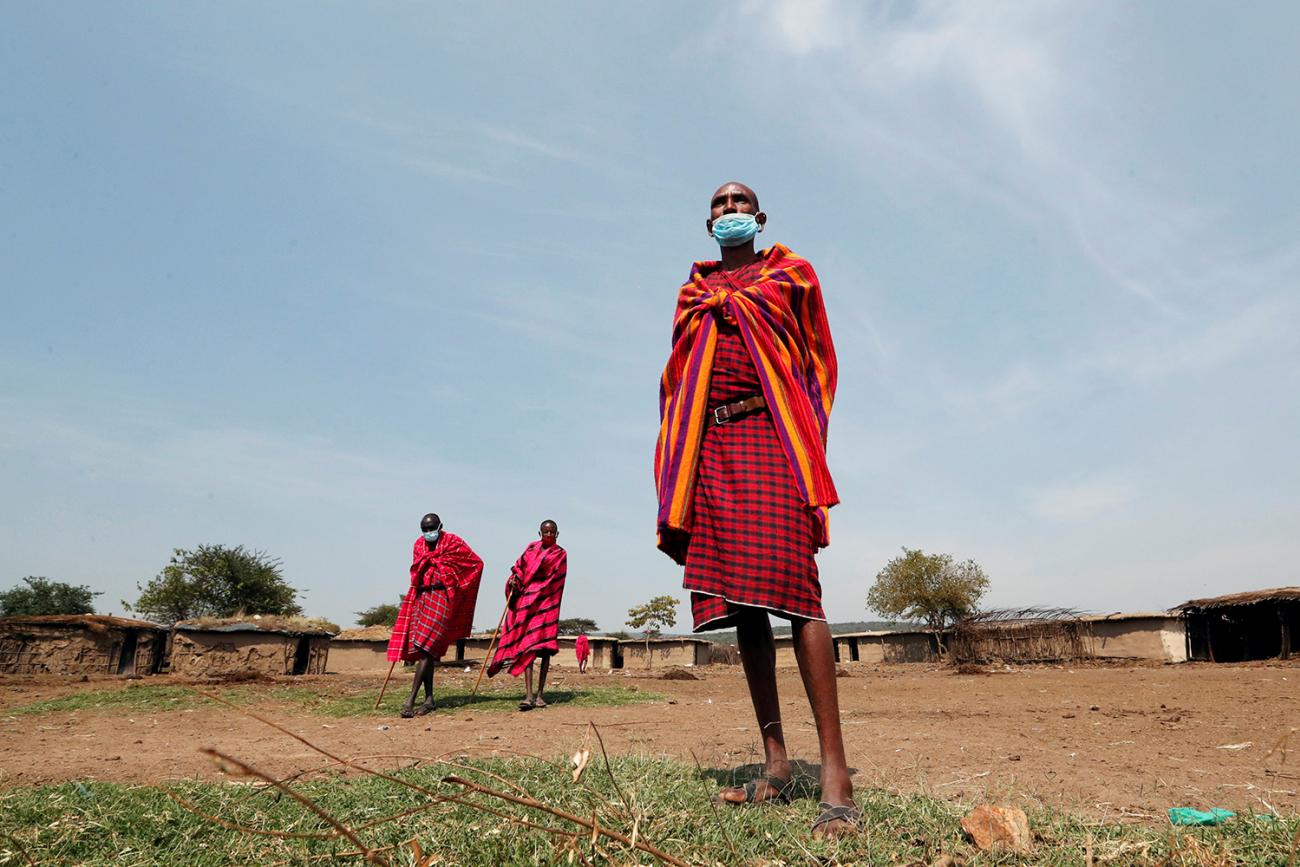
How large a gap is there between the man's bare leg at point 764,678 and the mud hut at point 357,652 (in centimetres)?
2574

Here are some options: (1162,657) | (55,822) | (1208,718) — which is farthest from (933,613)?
(55,822)

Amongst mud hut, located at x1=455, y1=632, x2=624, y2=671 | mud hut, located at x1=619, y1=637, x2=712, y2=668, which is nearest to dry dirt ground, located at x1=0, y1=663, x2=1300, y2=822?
mud hut, located at x1=455, y1=632, x2=624, y2=671

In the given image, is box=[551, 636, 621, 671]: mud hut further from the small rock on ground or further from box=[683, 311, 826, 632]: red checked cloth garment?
the small rock on ground

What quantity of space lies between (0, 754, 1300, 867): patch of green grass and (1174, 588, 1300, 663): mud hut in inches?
1041

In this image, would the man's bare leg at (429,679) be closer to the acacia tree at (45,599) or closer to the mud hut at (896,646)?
the mud hut at (896,646)

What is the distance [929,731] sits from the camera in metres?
4.89

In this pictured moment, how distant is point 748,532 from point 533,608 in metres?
6.29

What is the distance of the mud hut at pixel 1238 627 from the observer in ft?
74.7

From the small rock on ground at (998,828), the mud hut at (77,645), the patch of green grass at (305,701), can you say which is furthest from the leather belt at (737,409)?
the mud hut at (77,645)

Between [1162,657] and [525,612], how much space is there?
911 inches

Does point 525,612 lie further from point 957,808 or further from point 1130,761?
point 957,808

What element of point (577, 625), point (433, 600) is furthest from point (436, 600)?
point (577, 625)

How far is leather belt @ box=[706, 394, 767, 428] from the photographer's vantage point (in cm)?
273

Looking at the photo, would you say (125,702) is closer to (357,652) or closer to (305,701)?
(305,701)
